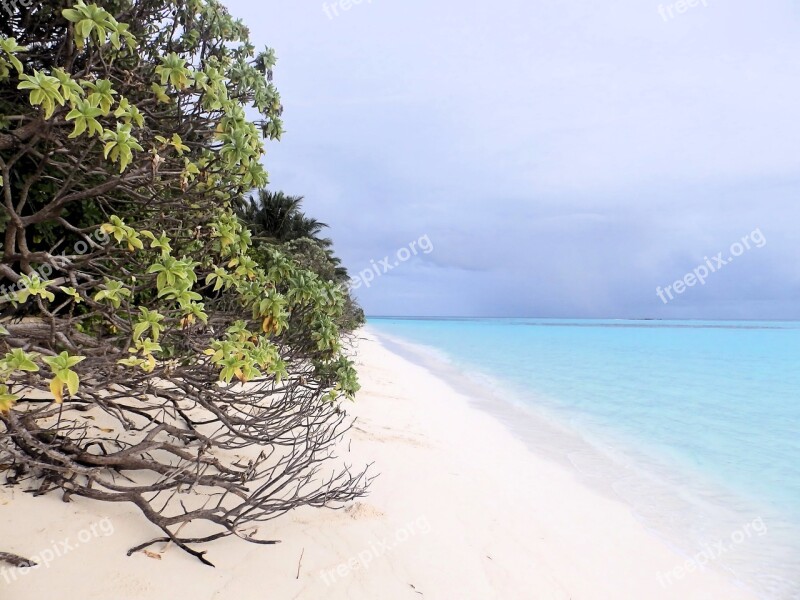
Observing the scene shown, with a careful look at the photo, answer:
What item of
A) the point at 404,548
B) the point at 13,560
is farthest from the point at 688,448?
the point at 13,560

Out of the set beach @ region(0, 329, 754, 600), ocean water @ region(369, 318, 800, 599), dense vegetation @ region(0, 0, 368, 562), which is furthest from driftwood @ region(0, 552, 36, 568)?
ocean water @ region(369, 318, 800, 599)

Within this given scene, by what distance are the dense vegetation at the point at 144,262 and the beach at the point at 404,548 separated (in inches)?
7.0

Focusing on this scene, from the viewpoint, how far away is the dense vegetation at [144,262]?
9.28 feet

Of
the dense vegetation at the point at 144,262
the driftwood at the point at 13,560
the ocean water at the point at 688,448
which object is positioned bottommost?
the ocean water at the point at 688,448

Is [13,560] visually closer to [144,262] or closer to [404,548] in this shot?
[144,262]

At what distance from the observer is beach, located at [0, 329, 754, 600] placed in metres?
2.93

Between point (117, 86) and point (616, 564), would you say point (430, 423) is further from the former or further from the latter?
point (117, 86)

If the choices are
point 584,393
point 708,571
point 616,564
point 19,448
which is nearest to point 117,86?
point 19,448

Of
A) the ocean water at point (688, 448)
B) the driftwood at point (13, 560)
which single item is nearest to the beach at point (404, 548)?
the driftwood at point (13, 560)

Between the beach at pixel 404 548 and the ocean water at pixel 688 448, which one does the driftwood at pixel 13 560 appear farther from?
the ocean water at pixel 688 448

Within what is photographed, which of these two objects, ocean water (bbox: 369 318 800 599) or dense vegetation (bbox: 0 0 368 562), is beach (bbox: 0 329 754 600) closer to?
dense vegetation (bbox: 0 0 368 562)

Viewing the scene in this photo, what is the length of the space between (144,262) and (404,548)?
3066 mm

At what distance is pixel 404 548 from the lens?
12.6 ft

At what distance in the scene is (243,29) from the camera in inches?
174
